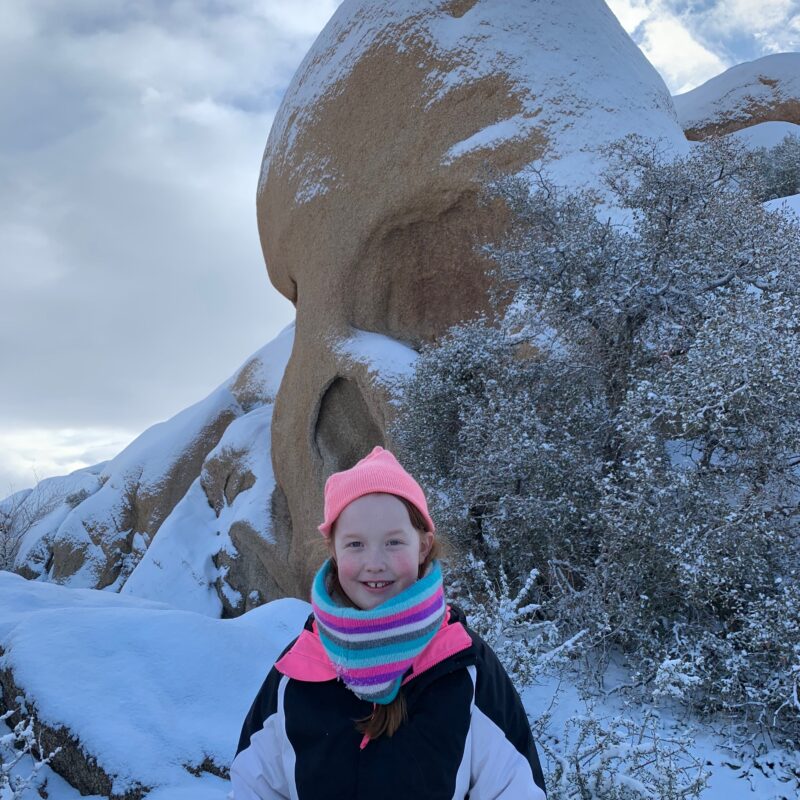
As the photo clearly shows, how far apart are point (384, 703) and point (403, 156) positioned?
36.7 ft

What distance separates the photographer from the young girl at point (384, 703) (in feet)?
6.08

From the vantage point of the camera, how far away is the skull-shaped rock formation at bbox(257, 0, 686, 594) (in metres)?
10.8

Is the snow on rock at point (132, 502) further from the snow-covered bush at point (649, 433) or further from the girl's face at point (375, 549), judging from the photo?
the girl's face at point (375, 549)

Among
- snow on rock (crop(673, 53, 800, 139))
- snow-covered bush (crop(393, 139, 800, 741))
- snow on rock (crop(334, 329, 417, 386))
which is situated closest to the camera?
snow-covered bush (crop(393, 139, 800, 741))

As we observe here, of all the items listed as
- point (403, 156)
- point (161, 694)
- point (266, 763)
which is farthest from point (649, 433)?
point (403, 156)

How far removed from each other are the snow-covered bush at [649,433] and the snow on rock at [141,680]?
191 cm

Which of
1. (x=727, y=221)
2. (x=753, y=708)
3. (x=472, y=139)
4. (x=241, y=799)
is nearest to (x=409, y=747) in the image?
(x=241, y=799)

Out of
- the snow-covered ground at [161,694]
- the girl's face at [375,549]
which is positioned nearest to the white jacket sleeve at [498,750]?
the girl's face at [375,549]

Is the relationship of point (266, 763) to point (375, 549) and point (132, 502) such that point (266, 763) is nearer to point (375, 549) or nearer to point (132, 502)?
point (375, 549)

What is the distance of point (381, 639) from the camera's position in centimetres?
188

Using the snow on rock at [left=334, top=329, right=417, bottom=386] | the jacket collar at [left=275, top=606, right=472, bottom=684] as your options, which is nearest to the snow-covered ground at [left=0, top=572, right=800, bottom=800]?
the jacket collar at [left=275, top=606, right=472, bottom=684]

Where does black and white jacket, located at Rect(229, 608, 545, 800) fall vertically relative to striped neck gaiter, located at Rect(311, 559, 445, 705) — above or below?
below

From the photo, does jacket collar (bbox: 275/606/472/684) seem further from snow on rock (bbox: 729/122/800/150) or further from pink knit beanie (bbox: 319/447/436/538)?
snow on rock (bbox: 729/122/800/150)

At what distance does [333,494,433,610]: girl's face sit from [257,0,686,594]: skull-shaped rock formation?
8.36m
